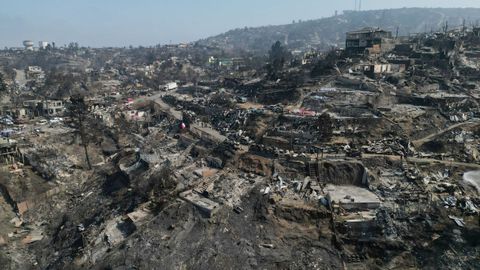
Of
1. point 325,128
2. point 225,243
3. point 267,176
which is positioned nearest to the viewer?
point 225,243

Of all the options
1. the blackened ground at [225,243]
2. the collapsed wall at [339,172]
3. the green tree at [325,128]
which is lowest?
the blackened ground at [225,243]

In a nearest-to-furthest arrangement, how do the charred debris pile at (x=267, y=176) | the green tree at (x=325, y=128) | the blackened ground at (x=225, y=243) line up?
1. the blackened ground at (x=225, y=243)
2. the charred debris pile at (x=267, y=176)
3. the green tree at (x=325, y=128)

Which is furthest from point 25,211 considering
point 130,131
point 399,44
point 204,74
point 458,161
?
point 204,74

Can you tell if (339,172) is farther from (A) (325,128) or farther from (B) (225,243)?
(B) (225,243)

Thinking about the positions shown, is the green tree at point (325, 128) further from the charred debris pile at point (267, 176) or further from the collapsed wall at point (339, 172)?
the collapsed wall at point (339, 172)

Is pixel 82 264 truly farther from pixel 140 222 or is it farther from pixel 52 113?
pixel 52 113

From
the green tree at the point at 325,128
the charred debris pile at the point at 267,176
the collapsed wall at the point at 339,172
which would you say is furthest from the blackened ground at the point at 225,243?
the green tree at the point at 325,128

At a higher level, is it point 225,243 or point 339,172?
point 339,172

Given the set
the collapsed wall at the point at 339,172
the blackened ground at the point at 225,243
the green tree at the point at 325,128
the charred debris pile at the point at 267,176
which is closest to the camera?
the blackened ground at the point at 225,243

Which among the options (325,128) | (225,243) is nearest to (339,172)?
(325,128)

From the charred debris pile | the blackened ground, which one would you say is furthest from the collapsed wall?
the blackened ground

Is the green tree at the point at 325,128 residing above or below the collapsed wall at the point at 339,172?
above

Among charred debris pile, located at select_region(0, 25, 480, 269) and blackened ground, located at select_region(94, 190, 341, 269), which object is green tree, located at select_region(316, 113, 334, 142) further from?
blackened ground, located at select_region(94, 190, 341, 269)
